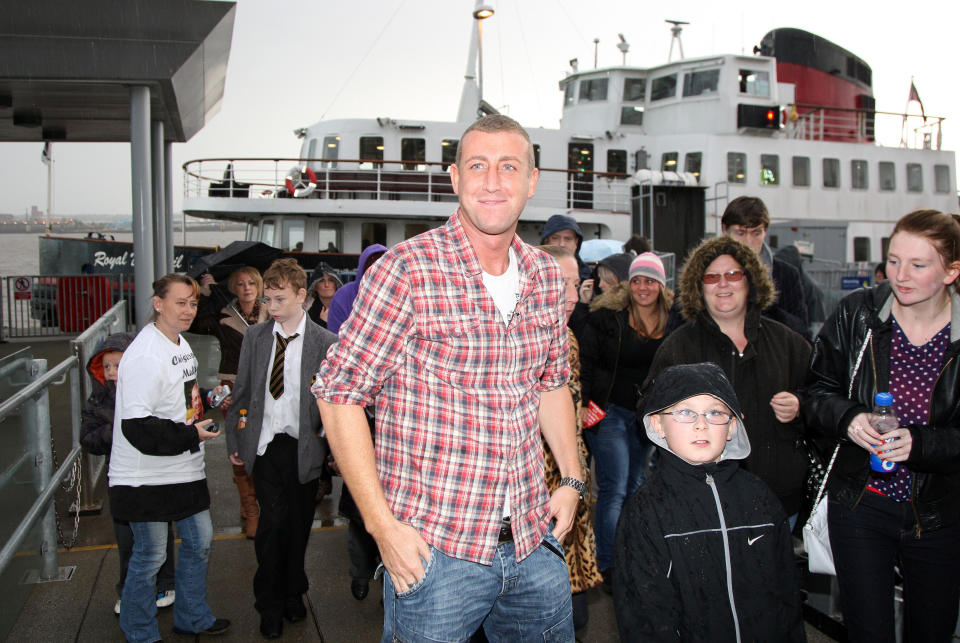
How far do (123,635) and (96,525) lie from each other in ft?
5.52

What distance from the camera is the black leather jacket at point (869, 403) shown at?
2.67 m

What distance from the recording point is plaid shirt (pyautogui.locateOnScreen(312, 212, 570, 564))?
1899 millimetres

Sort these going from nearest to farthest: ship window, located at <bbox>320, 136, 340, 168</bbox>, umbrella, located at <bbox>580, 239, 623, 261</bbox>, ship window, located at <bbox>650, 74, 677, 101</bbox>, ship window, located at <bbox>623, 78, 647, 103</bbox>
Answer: umbrella, located at <bbox>580, 239, 623, 261</bbox>
ship window, located at <bbox>320, 136, 340, 168</bbox>
ship window, located at <bbox>650, 74, 677, 101</bbox>
ship window, located at <bbox>623, 78, 647, 103</bbox>

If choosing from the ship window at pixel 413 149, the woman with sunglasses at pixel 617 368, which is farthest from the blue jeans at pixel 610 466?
the ship window at pixel 413 149

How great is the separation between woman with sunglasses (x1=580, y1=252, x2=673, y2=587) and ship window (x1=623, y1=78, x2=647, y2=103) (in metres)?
19.7

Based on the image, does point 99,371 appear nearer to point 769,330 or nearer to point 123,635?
point 123,635

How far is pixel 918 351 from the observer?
283 cm

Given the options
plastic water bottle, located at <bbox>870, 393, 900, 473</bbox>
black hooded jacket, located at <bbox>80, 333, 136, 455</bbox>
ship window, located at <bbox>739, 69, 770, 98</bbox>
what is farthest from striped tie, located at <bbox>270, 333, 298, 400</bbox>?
ship window, located at <bbox>739, 69, 770, 98</bbox>

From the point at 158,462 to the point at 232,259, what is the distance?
276cm

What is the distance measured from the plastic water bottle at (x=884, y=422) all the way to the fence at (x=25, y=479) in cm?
376

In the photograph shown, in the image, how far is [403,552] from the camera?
6.06 feet

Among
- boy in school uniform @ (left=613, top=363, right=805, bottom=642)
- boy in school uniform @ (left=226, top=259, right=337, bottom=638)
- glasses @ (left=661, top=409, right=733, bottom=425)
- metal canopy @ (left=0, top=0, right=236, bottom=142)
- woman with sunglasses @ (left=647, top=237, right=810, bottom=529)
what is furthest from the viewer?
metal canopy @ (left=0, top=0, right=236, bottom=142)

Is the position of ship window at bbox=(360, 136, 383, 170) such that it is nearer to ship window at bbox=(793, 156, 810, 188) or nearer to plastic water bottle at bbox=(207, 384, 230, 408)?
ship window at bbox=(793, 156, 810, 188)

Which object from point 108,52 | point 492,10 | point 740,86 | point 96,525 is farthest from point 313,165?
point 96,525
